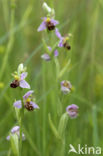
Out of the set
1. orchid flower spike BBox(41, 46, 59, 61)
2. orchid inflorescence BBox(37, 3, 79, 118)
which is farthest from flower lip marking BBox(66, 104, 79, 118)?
orchid flower spike BBox(41, 46, 59, 61)

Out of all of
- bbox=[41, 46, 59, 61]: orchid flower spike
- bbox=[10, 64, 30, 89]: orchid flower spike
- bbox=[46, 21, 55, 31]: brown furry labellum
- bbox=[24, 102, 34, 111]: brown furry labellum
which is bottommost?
bbox=[24, 102, 34, 111]: brown furry labellum

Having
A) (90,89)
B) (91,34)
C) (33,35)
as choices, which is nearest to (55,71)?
(90,89)

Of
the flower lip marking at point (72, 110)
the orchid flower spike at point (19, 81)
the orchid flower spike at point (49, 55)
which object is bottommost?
the orchid flower spike at point (19, 81)

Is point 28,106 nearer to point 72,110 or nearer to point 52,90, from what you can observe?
point 72,110

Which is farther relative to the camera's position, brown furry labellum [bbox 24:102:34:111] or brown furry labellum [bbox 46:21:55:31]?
brown furry labellum [bbox 46:21:55:31]

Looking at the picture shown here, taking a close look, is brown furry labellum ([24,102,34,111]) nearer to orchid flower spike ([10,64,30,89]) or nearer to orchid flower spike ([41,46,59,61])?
orchid flower spike ([10,64,30,89])

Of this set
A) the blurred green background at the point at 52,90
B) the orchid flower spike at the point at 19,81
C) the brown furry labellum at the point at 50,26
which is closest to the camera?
the orchid flower spike at the point at 19,81

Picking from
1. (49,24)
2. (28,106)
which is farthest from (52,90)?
(28,106)

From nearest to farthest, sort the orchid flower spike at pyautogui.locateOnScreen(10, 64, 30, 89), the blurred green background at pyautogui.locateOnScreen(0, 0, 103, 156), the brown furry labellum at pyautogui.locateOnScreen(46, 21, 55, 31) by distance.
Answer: the orchid flower spike at pyautogui.locateOnScreen(10, 64, 30, 89) → the brown furry labellum at pyautogui.locateOnScreen(46, 21, 55, 31) → the blurred green background at pyautogui.locateOnScreen(0, 0, 103, 156)

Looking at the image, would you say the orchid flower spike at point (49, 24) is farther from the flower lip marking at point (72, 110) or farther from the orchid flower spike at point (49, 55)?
the flower lip marking at point (72, 110)

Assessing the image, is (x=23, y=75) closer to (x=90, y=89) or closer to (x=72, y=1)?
(x=90, y=89)

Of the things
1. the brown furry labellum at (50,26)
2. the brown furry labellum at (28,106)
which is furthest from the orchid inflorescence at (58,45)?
the brown furry labellum at (28,106)
